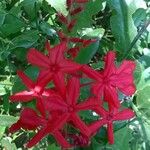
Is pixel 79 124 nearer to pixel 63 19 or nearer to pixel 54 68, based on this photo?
pixel 54 68

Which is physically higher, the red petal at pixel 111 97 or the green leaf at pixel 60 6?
the green leaf at pixel 60 6

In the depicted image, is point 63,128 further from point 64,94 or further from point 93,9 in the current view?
point 93,9

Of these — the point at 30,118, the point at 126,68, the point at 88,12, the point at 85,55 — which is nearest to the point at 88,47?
the point at 85,55

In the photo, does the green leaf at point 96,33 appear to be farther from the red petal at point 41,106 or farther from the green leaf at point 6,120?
the red petal at point 41,106

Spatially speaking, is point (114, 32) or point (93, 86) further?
point (114, 32)

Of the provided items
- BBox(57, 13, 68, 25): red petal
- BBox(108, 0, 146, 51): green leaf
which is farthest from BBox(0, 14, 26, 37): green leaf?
BBox(57, 13, 68, 25): red petal

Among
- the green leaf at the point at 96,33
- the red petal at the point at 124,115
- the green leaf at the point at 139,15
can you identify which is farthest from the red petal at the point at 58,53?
the green leaf at the point at 139,15

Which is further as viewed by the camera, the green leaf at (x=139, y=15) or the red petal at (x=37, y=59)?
the green leaf at (x=139, y=15)

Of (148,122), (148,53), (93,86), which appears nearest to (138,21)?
(148,53)
